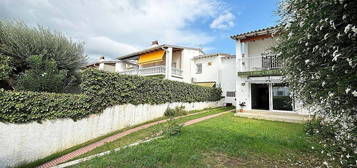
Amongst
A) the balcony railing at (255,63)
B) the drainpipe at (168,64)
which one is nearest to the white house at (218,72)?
the balcony railing at (255,63)

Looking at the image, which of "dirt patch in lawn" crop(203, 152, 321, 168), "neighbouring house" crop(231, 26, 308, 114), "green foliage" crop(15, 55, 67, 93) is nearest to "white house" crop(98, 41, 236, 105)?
"neighbouring house" crop(231, 26, 308, 114)

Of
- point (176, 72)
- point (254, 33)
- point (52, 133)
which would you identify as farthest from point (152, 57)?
point (52, 133)

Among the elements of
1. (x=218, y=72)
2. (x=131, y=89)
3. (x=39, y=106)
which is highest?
(x=218, y=72)

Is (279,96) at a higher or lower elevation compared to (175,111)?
higher

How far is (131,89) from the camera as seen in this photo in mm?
12781

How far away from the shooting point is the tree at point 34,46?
36.3 ft

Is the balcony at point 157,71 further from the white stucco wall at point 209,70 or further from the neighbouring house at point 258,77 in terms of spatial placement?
the neighbouring house at point 258,77

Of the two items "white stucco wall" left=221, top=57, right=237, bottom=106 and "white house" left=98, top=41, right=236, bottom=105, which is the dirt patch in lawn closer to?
"white house" left=98, top=41, right=236, bottom=105

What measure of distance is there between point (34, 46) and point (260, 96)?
72.7 ft

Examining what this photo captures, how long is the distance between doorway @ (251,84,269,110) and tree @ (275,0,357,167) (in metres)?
14.7

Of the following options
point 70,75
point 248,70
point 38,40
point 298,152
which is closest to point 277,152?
point 298,152

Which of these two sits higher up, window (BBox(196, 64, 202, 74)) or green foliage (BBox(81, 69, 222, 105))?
window (BBox(196, 64, 202, 74))

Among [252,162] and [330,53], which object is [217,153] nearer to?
[252,162]

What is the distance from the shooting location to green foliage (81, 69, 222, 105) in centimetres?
1029
